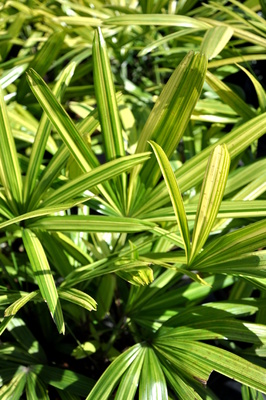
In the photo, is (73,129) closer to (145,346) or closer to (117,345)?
(145,346)

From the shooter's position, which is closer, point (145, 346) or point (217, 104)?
point (145, 346)

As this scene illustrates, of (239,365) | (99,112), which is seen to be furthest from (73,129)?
(239,365)

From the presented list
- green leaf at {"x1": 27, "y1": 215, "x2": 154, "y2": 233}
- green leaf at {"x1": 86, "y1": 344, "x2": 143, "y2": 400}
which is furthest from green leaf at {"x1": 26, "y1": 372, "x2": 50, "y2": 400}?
green leaf at {"x1": 27, "y1": 215, "x2": 154, "y2": 233}

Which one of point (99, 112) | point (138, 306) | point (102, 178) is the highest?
point (99, 112)

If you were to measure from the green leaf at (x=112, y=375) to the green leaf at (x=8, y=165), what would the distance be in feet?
0.91

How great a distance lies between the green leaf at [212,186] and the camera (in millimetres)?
582

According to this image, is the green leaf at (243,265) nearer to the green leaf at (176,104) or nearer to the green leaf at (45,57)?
the green leaf at (176,104)

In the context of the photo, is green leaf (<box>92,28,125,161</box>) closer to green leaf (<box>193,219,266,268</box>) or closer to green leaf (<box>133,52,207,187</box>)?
green leaf (<box>133,52,207,187</box>)

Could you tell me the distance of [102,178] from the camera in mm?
659

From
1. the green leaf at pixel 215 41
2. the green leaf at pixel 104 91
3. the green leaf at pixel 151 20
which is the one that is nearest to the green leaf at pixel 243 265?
the green leaf at pixel 104 91

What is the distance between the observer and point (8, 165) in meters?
0.73

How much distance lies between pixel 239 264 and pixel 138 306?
27cm

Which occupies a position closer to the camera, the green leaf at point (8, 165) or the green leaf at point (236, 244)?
the green leaf at point (236, 244)

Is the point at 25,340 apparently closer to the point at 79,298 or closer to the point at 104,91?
the point at 79,298
